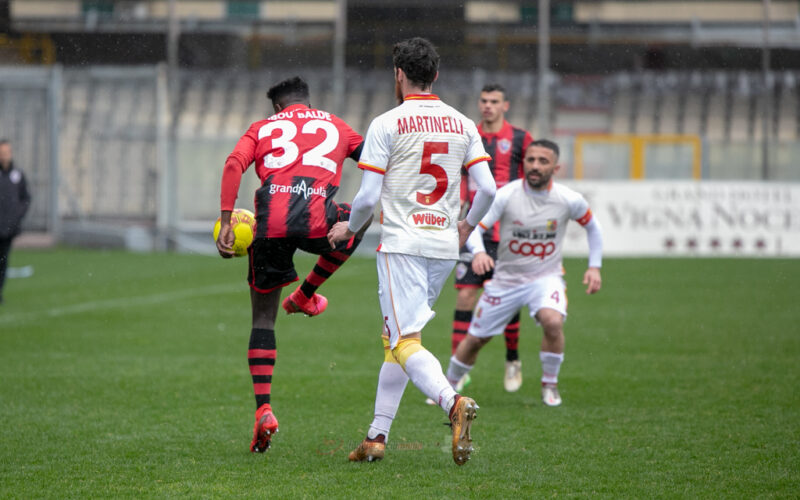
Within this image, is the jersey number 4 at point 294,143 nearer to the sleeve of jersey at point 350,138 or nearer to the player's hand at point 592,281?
the sleeve of jersey at point 350,138

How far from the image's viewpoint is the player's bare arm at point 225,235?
17.6ft

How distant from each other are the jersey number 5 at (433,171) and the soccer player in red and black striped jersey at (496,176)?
2812 millimetres

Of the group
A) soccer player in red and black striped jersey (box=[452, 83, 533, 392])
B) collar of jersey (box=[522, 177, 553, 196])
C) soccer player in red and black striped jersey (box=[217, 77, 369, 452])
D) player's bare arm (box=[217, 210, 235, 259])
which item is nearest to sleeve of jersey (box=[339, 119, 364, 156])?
soccer player in red and black striped jersey (box=[217, 77, 369, 452])

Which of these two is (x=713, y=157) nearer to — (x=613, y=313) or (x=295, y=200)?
(x=613, y=313)

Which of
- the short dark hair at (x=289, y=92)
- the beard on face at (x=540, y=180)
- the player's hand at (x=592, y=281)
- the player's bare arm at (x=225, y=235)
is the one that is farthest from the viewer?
the beard on face at (x=540, y=180)

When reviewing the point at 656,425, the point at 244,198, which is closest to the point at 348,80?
the point at 244,198

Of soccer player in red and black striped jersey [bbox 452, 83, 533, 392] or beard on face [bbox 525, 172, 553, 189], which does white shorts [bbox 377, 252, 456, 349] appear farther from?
soccer player in red and black striped jersey [bbox 452, 83, 533, 392]

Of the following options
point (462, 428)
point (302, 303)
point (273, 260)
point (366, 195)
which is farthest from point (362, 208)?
point (302, 303)

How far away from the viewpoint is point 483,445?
5.67 m

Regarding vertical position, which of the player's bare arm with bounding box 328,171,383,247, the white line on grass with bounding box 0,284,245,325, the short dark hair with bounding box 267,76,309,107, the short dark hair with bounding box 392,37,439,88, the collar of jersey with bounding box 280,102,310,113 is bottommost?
the white line on grass with bounding box 0,284,245,325

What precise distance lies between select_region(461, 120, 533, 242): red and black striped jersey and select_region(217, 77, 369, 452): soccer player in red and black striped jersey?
2.62m

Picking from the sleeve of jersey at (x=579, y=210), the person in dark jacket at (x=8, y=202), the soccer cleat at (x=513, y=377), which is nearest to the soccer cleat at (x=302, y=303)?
the sleeve of jersey at (x=579, y=210)

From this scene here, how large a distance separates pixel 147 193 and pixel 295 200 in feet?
64.1

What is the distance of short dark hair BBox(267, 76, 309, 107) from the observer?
578 centimetres
